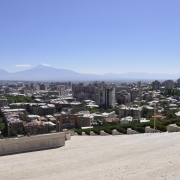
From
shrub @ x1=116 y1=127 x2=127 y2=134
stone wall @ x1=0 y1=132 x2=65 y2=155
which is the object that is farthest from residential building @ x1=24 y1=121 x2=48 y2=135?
stone wall @ x1=0 y1=132 x2=65 y2=155

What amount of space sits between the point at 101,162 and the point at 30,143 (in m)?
2.76

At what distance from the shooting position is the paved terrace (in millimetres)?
5957

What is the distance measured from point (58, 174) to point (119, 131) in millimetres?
6969

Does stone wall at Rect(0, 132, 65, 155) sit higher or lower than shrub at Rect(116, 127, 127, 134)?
higher

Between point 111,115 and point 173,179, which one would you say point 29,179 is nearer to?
point 173,179

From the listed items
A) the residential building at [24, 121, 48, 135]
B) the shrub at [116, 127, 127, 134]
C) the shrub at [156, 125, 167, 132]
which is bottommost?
the residential building at [24, 121, 48, 135]

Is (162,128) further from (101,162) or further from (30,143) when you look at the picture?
(30,143)

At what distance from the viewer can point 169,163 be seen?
6.49 meters

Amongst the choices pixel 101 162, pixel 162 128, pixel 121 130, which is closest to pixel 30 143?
pixel 101 162

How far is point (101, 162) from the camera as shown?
273 inches

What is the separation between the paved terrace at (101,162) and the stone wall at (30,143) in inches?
14.5

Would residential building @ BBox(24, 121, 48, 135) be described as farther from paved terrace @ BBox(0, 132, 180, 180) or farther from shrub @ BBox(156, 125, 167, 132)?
paved terrace @ BBox(0, 132, 180, 180)

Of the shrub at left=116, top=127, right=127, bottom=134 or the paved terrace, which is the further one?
the shrub at left=116, top=127, right=127, bottom=134

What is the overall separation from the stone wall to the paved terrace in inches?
14.5
